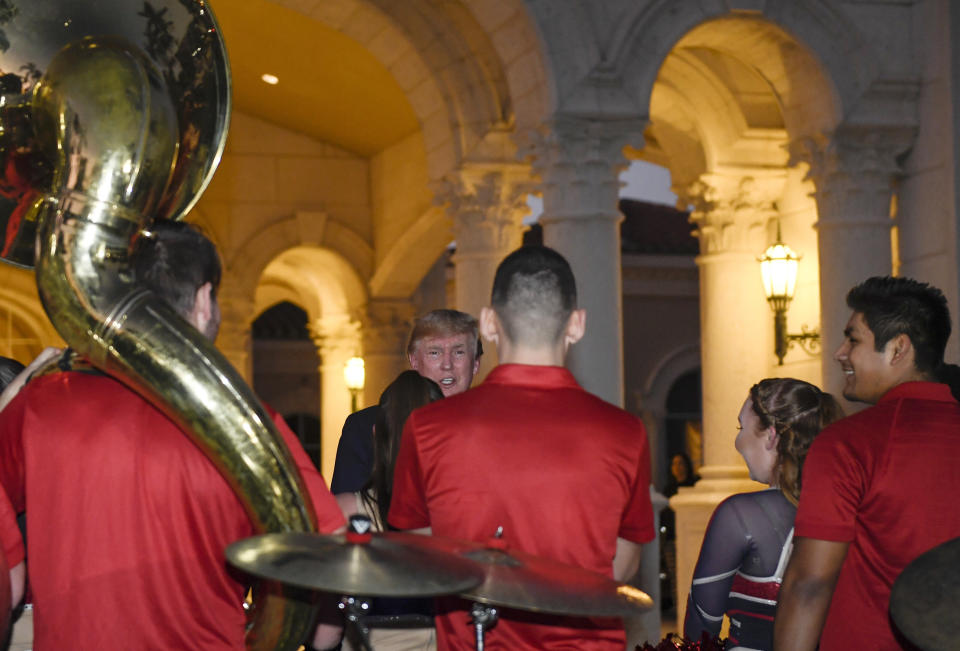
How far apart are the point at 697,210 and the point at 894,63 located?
8.38 ft

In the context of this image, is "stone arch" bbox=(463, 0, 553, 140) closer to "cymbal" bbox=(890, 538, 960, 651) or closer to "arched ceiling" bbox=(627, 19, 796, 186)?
"arched ceiling" bbox=(627, 19, 796, 186)

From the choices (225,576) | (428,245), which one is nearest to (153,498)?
(225,576)

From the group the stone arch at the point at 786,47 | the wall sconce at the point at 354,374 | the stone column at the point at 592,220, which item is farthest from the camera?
the wall sconce at the point at 354,374

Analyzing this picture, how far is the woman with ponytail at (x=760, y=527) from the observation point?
3.91 meters

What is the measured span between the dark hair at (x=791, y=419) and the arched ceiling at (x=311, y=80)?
9.83 m

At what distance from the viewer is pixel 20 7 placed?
3191 millimetres

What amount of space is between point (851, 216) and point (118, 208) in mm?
8047

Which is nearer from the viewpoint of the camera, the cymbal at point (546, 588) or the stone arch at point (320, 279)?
the cymbal at point (546, 588)

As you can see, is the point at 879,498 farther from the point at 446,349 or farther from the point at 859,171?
the point at 859,171

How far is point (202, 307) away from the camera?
2912mm

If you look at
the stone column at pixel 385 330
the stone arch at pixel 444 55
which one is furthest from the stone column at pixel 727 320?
the stone column at pixel 385 330

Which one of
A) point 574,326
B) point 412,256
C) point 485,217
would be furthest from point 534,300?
point 412,256

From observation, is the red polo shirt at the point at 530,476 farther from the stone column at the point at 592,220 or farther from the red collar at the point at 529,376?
the stone column at the point at 592,220

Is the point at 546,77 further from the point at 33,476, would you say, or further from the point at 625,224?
the point at 625,224
